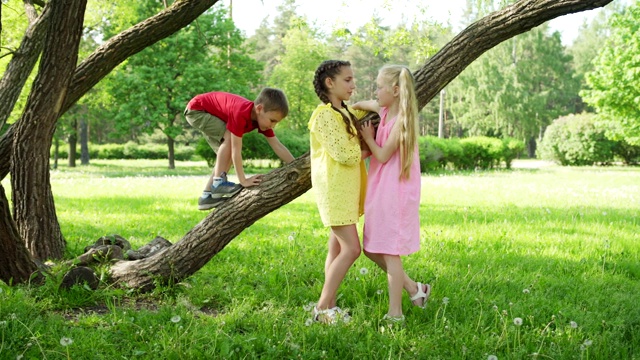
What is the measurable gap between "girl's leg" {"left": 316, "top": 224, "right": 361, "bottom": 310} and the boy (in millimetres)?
757

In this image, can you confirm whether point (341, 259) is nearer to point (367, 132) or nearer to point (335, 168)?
point (335, 168)

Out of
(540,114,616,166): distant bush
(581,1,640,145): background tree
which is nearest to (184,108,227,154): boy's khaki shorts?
(581,1,640,145): background tree

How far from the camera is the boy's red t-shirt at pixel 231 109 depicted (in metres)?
4.20

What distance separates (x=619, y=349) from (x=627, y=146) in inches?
1258

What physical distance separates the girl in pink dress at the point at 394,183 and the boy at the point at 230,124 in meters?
0.80

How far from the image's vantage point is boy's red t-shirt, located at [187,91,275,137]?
13.8 feet

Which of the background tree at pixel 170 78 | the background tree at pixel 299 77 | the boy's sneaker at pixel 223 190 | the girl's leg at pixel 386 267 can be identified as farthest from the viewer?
the background tree at pixel 299 77

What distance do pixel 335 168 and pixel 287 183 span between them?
0.45 m

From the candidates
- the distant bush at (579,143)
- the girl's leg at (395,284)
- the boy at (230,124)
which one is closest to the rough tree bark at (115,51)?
the boy at (230,124)

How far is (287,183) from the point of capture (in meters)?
3.92

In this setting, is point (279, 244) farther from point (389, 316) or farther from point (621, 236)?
point (621, 236)

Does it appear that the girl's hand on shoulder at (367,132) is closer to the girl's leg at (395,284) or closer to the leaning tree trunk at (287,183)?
the leaning tree trunk at (287,183)

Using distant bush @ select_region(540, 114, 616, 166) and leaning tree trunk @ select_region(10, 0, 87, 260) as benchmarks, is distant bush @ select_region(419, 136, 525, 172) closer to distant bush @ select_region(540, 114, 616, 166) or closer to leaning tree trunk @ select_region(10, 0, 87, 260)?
distant bush @ select_region(540, 114, 616, 166)

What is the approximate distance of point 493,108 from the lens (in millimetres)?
48719
